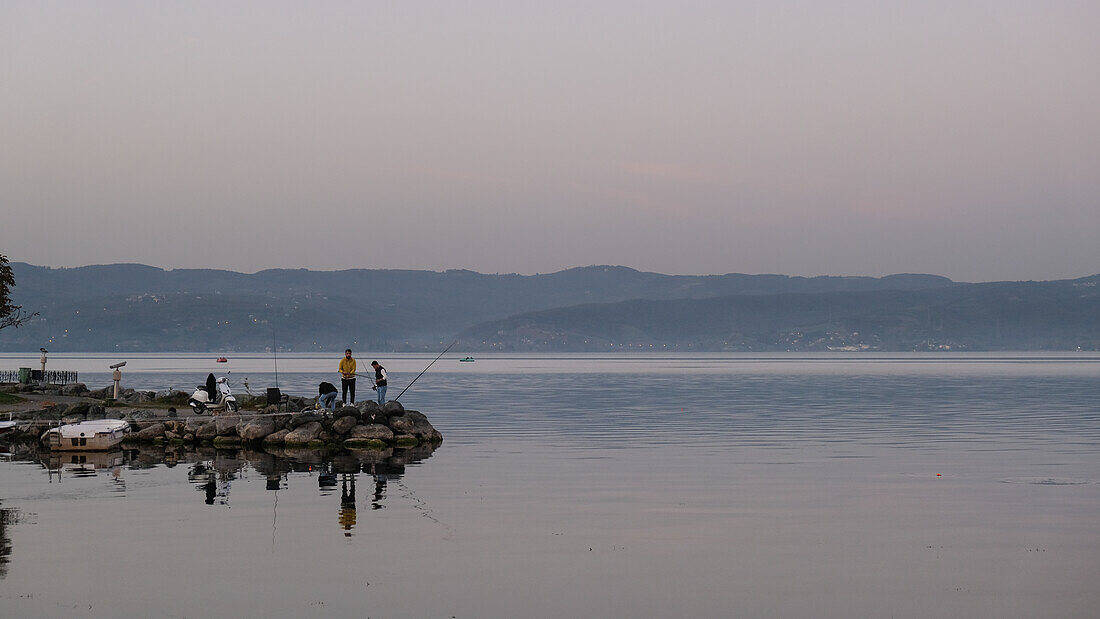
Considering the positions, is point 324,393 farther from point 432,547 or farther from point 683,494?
point 432,547

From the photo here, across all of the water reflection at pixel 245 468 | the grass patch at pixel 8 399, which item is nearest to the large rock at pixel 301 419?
the water reflection at pixel 245 468

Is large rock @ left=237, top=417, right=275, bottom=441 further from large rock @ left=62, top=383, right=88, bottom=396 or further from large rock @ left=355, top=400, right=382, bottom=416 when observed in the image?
large rock @ left=62, top=383, right=88, bottom=396

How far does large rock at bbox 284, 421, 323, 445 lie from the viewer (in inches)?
1452

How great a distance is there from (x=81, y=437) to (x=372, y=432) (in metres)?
8.61

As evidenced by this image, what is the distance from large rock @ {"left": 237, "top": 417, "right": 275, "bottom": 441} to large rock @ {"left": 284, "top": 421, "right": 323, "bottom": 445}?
87cm

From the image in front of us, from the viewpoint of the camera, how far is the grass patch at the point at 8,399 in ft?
160

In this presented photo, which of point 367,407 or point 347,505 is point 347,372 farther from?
point 347,505

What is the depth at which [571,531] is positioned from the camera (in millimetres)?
19500

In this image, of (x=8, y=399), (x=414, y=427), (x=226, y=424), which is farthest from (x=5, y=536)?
(x=8, y=399)

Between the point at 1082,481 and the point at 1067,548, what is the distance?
31.8ft

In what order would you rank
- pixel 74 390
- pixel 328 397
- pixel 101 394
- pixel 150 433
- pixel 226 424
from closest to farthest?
pixel 226 424, pixel 150 433, pixel 328 397, pixel 101 394, pixel 74 390

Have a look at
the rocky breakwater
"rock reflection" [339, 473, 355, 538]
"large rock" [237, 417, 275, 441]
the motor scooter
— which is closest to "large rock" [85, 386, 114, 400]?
the motor scooter

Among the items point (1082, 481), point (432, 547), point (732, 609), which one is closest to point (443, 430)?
point (1082, 481)

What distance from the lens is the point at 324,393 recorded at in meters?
41.1
